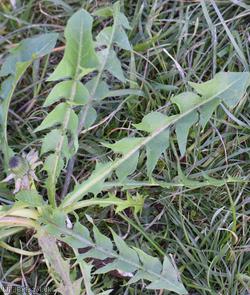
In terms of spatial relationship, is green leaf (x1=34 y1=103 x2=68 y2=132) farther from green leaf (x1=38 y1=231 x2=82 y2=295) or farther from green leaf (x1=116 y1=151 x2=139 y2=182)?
green leaf (x1=38 y1=231 x2=82 y2=295)

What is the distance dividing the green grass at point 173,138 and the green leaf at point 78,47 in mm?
378

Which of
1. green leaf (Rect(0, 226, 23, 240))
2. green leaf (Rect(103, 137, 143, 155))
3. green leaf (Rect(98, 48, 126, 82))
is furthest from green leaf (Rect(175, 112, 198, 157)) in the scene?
green leaf (Rect(0, 226, 23, 240))

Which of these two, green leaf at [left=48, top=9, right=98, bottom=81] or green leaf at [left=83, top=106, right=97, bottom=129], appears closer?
green leaf at [left=48, top=9, right=98, bottom=81]

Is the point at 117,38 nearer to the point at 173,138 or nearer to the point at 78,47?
the point at 78,47

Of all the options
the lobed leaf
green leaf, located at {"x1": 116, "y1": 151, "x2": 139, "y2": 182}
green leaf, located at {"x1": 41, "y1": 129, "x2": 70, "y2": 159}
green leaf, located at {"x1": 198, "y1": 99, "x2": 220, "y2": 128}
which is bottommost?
the lobed leaf

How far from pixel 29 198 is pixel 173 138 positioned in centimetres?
56

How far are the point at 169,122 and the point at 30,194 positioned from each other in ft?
1.60

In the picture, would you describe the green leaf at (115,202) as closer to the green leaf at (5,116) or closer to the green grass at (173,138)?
the green grass at (173,138)

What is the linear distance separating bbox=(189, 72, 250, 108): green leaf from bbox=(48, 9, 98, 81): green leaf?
352 millimetres

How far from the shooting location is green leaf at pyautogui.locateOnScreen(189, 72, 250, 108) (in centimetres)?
163

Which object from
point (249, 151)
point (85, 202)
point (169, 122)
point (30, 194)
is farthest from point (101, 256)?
point (249, 151)

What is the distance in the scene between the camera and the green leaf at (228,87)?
1631 mm

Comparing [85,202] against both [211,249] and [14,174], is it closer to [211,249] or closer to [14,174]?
[14,174]

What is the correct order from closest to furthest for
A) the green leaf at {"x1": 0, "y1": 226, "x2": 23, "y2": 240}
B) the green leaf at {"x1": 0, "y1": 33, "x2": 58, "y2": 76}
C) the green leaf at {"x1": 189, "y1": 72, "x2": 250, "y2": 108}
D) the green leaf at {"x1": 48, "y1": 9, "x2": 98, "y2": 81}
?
1. the green leaf at {"x1": 48, "y1": 9, "x2": 98, "y2": 81}
2. the green leaf at {"x1": 189, "y1": 72, "x2": 250, "y2": 108}
3. the green leaf at {"x1": 0, "y1": 226, "x2": 23, "y2": 240}
4. the green leaf at {"x1": 0, "y1": 33, "x2": 58, "y2": 76}
